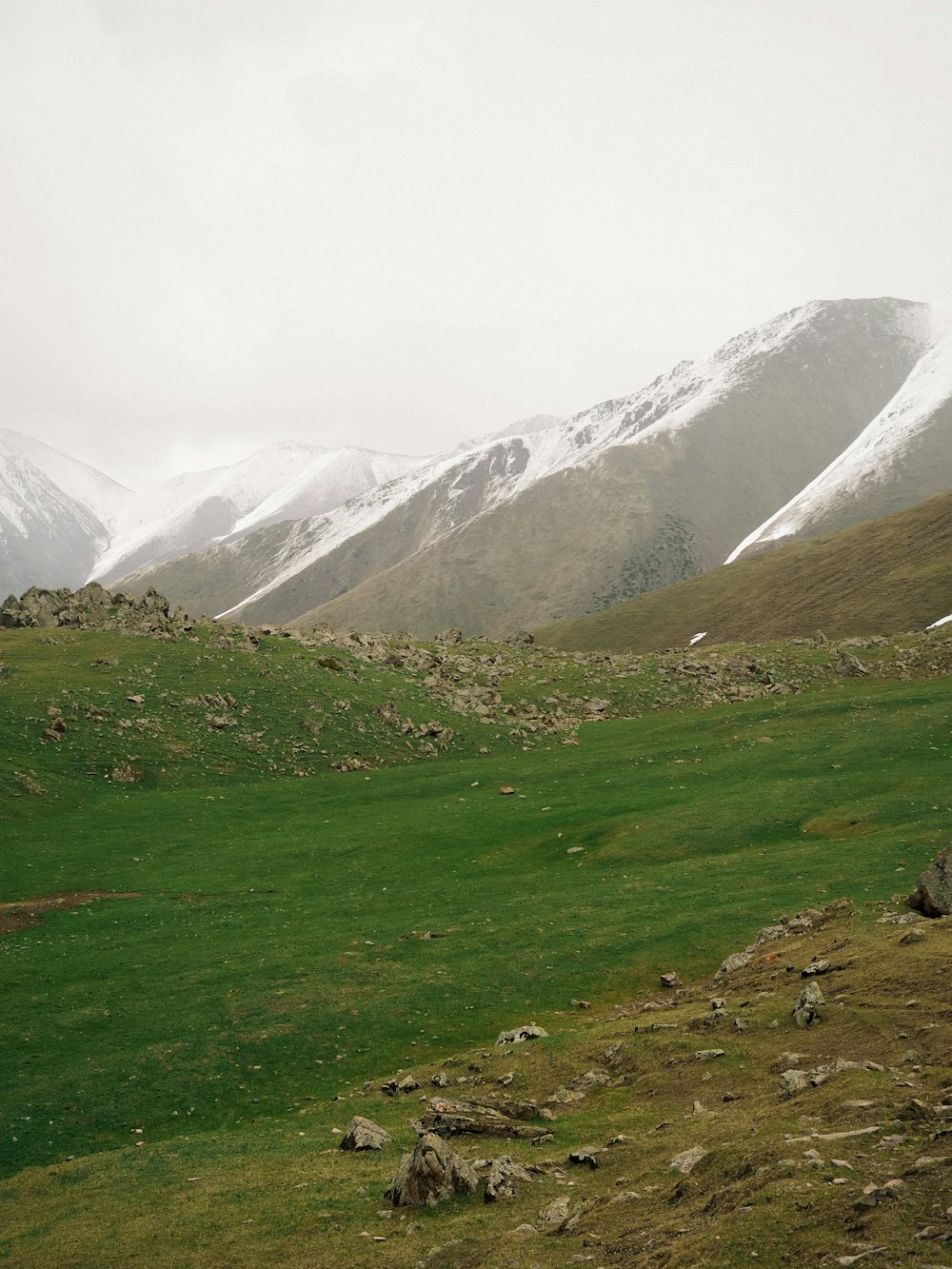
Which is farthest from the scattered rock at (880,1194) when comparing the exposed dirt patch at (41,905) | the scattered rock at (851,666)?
the scattered rock at (851,666)

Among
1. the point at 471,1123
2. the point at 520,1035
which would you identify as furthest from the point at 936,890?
the point at 471,1123

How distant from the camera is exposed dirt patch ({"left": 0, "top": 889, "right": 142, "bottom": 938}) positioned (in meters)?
36.6

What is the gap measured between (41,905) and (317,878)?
455 inches

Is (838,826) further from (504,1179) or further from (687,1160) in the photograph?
(504,1179)

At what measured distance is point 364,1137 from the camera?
1777cm

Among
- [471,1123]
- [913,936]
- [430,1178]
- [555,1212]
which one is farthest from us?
[913,936]

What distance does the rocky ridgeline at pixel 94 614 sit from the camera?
254 ft

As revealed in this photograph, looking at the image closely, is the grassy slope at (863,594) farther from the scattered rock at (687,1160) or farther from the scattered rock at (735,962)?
the scattered rock at (687,1160)

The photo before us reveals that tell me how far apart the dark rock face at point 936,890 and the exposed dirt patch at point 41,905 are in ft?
101

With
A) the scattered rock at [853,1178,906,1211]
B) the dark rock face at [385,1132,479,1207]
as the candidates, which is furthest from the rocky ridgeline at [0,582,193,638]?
the scattered rock at [853,1178,906,1211]

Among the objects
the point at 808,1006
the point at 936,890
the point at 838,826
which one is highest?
the point at 808,1006

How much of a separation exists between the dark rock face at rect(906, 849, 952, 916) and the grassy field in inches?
202

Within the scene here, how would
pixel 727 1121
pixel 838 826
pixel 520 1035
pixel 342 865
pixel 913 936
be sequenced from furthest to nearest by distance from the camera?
pixel 342 865, pixel 838 826, pixel 520 1035, pixel 913 936, pixel 727 1121

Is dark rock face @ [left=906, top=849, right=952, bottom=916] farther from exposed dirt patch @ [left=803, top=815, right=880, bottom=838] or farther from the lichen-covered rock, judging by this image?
exposed dirt patch @ [left=803, top=815, right=880, bottom=838]
